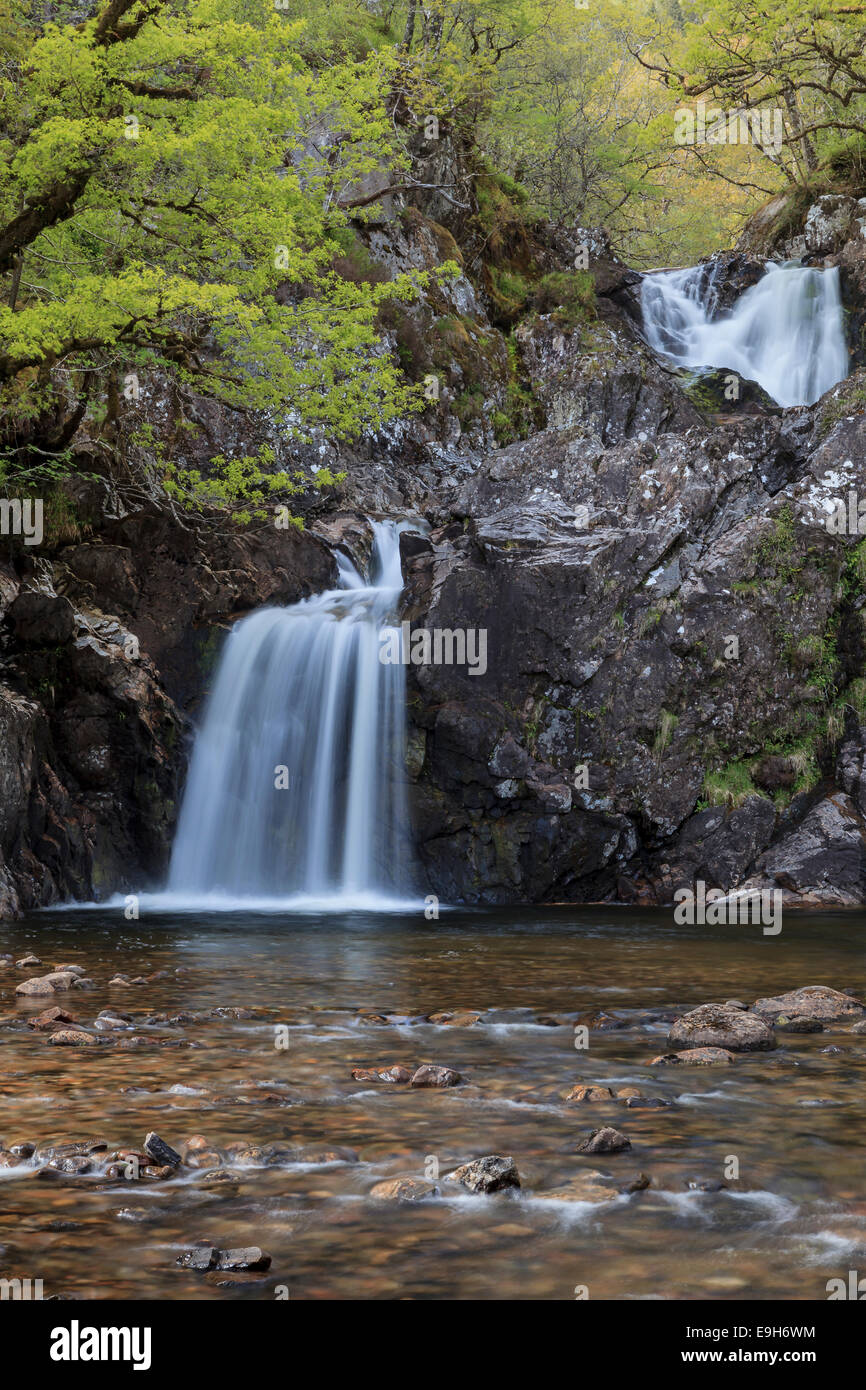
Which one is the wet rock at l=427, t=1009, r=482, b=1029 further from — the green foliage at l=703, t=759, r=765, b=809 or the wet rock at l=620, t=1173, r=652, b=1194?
the green foliage at l=703, t=759, r=765, b=809

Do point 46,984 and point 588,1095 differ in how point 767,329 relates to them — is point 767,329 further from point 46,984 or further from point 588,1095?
point 588,1095

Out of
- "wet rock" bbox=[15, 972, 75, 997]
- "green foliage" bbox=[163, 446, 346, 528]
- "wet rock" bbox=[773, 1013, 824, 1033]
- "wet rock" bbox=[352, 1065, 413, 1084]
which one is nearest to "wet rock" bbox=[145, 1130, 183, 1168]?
"wet rock" bbox=[352, 1065, 413, 1084]

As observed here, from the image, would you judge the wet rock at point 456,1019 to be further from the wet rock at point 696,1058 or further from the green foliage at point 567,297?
the green foliage at point 567,297

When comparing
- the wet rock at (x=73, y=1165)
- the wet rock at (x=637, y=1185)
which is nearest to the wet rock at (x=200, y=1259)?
the wet rock at (x=73, y=1165)

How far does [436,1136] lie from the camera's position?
4.54 meters

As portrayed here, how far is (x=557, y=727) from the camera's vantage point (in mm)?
16281

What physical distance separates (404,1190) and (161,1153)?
3.15 feet

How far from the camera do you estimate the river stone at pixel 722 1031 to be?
245 inches

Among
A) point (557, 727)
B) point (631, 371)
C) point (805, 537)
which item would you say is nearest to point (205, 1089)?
point (557, 727)

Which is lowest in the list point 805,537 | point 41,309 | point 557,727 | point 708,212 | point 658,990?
point 658,990

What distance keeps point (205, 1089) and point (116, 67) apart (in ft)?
38.1

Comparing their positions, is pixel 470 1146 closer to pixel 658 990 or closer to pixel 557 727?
pixel 658 990

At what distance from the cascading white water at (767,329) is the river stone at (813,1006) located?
18601 millimetres

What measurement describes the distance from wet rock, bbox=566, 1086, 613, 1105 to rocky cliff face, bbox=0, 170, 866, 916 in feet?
32.6
